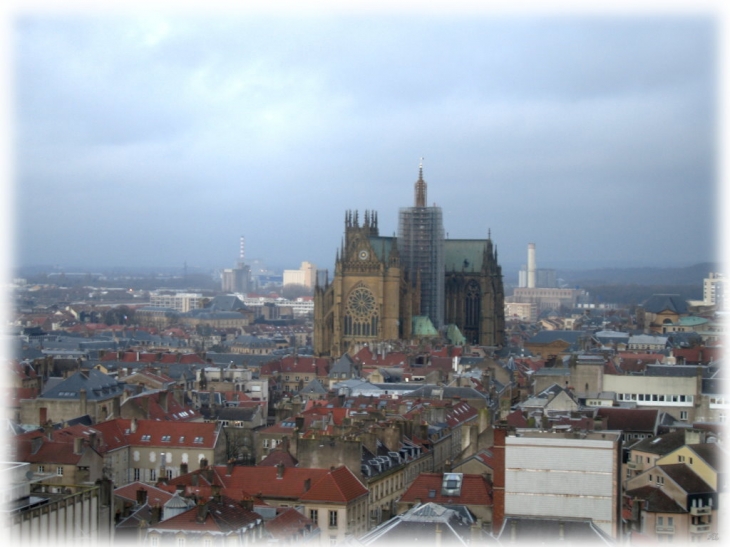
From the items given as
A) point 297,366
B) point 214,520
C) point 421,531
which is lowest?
point 214,520

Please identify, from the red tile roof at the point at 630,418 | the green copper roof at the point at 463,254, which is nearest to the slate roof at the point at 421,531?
the red tile roof at the point at 630,418

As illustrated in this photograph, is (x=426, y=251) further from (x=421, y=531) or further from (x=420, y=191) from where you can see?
(x=421, y=531)

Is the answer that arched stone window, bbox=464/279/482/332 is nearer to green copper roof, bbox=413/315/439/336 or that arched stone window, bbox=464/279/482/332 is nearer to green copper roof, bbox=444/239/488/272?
green copper roof, bbox=444/239/488/272

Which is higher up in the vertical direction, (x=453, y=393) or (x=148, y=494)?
(x=453, y=393)

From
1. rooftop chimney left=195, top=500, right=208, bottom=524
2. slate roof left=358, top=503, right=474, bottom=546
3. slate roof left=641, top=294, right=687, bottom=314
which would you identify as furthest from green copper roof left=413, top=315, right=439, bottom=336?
slate roof left=358, top=503, right=474, bottom=546

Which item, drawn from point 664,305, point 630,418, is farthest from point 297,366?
point 664,305

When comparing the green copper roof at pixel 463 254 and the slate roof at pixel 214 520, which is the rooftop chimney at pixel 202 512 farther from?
the green copper roof at pixel 463 254

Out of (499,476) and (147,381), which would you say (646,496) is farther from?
(147,381)
